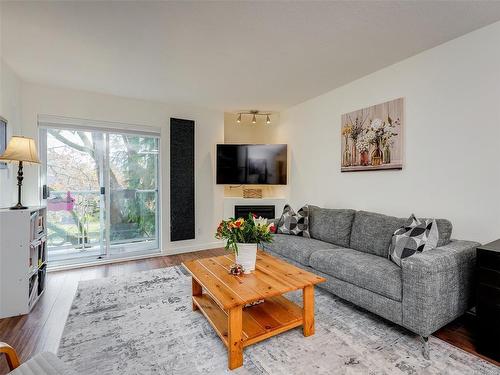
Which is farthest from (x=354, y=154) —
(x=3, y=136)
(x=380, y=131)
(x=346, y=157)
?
(x=3, y=136)

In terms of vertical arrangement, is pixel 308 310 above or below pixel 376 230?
below

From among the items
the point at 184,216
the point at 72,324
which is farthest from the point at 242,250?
the point at 184,216

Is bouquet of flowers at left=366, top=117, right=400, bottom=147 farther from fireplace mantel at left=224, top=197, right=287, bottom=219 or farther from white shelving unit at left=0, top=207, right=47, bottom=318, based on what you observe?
white shelving unit at left=0, top=207, right=47, bottom=318

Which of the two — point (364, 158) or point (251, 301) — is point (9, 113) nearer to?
point (251, 301)

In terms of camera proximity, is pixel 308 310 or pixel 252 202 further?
pixel 252 202

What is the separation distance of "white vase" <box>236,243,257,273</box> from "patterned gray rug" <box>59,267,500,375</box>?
563mm

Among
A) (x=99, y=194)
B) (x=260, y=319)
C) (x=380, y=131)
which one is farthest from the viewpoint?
(x=99, y=194)

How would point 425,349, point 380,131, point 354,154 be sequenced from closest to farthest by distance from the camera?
point 425,349 → point 380,131 → point 354,154

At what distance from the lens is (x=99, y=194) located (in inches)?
160

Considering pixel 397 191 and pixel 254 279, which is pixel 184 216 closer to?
pixel 254 279

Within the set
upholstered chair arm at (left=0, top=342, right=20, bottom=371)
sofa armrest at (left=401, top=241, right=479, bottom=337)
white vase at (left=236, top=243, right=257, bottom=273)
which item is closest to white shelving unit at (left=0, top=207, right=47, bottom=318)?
upholstered chair arm at (left=0, top=342, right=20, bottom=371)

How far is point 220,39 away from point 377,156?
221cm

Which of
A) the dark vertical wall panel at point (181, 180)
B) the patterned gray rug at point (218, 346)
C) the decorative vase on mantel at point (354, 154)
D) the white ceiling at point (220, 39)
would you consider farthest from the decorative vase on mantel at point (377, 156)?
the dark vertical wall panel at point (181, 180)

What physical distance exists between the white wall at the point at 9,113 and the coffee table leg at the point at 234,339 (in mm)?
2779
